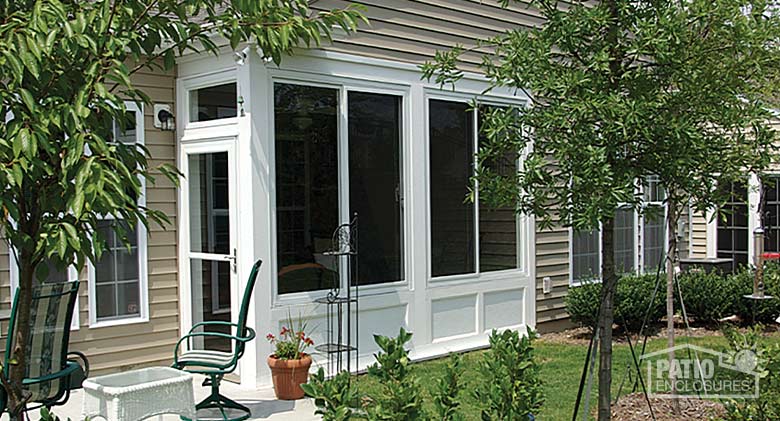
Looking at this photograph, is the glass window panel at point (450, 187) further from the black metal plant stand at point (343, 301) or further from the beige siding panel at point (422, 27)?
the black metal plant stand at point (343, 301)

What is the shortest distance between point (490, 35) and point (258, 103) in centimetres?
297

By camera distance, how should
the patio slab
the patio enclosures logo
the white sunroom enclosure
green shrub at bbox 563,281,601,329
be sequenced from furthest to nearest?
green shrub at bbox 563,281,601,329 < the white sunroom enclosure < the patio slab < the patio enclosures logo

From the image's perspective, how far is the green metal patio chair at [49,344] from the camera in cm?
452

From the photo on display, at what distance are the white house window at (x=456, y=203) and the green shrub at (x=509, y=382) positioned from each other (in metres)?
4.62

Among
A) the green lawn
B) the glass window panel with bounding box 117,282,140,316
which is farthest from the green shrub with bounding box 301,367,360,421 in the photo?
the glass window panel with bounding box 117,282,140,316

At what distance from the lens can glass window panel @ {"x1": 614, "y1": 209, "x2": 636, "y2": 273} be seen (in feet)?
31.9

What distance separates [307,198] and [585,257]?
4.17 meters

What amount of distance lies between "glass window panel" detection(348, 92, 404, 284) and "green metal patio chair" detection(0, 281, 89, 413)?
2757mm

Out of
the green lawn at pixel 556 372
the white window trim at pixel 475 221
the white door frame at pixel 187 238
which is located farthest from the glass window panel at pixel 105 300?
the white window trim at pixel 475 221

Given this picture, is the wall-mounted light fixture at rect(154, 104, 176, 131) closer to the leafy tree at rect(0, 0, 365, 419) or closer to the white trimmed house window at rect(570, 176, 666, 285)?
the leafy tree at rect(0, 0, 365, 419)

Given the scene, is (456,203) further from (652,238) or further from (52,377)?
(52,377)

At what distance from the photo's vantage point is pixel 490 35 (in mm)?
7977

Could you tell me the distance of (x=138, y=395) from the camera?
418 cm

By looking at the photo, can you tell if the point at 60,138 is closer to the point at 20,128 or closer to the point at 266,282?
the point at 20,128
